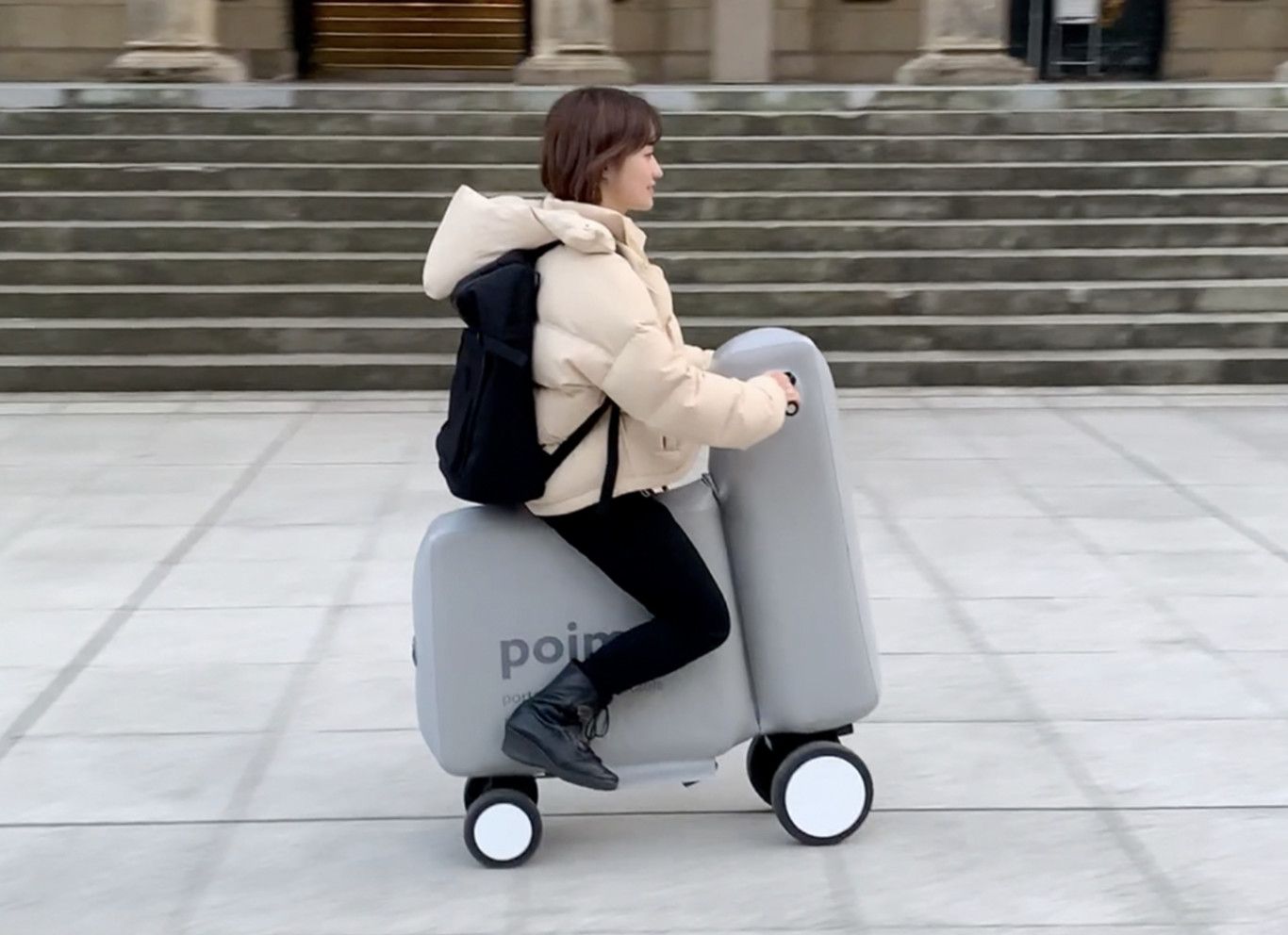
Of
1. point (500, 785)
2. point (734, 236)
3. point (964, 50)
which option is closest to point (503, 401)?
point (500, 785)

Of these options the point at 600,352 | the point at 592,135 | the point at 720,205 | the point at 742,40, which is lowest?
the point at 720,205

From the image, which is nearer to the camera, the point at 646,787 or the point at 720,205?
the point at 646,787

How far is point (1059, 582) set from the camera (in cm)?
635

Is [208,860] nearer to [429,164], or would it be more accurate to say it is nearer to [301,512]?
[301,512]

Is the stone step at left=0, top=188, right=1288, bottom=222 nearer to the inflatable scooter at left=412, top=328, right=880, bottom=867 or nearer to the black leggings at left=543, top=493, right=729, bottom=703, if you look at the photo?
the inflatable scooter at left=412, top=328, right=880, bottom=867

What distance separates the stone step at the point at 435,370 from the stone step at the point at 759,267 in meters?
0.85

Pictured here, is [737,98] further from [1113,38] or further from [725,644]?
[725,644]

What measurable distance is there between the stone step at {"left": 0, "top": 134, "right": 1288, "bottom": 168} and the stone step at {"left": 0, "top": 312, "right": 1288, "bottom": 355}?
1945mm

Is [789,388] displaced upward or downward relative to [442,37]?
downward

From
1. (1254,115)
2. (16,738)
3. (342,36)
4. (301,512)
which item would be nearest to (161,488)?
(301,512)

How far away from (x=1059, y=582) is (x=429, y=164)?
23.7ft

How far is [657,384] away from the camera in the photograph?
359 cm

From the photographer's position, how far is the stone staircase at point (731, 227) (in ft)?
35.2

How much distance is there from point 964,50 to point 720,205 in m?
3.80
